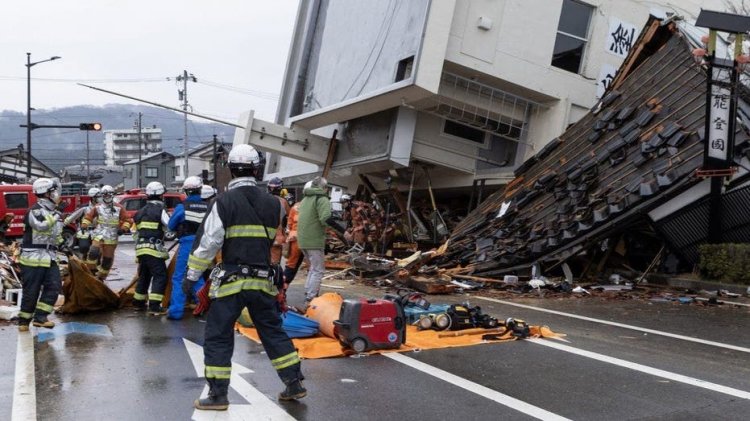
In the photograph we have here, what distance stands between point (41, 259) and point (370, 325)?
428 cm

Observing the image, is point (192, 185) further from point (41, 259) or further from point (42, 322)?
point (42, 322)

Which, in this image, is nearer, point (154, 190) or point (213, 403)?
point (213, 403)

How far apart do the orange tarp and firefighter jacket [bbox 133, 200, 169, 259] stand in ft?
7.85

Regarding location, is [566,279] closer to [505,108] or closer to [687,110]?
[687,110]

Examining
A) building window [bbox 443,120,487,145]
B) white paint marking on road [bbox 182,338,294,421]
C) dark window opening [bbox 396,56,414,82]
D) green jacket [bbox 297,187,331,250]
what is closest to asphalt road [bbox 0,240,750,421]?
white paint marking on road [bbox 182,338,294,421]

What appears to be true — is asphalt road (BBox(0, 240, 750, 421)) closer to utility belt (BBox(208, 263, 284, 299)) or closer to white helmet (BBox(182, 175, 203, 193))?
utility belt (BBox(208, 263, 284, 299))

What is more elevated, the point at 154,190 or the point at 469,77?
the point at 469,77

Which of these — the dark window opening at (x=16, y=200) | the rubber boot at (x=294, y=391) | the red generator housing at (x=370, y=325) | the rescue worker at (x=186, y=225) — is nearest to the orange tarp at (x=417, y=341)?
the red generator housing at (x=370, y=325)

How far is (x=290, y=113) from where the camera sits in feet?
80.1

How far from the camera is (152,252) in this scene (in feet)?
31.9

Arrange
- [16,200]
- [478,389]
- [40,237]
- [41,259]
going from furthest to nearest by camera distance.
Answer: [16,200], [40,237], [41,259], [478,389]

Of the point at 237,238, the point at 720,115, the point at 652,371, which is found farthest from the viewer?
the point at 720,115

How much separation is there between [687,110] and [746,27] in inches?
96.5

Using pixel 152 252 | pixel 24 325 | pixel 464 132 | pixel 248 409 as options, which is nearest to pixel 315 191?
pixel 152 252
